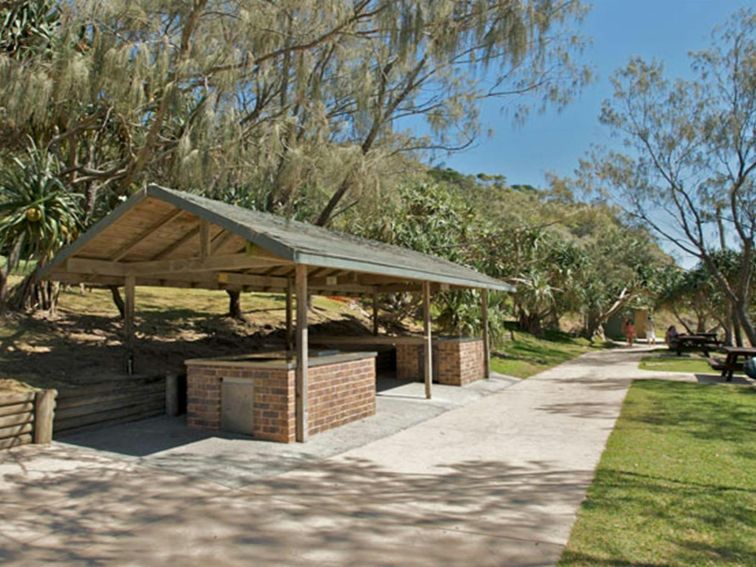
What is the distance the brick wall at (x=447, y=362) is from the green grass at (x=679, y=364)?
230 inches

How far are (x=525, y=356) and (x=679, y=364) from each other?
4469mm

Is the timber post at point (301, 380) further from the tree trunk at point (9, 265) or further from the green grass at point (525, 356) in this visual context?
the green grass at point (525, 356)

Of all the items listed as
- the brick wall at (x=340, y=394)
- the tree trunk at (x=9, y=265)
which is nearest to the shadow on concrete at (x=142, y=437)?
the brick wall at (x=340, y=394)

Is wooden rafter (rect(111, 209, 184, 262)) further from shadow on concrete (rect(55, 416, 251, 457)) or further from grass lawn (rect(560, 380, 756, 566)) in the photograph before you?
grass lawn (rect(560, 380, 756, 566))

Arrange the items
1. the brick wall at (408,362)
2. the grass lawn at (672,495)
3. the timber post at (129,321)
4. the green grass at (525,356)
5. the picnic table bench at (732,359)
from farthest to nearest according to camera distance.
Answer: the green grass at (525,356) → the brick wall at (408,362) → the picnic table bench at (732,359) → the timber post at (129,321) → the grass lawn at (672,495)

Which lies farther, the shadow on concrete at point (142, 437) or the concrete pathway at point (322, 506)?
the shadow on concrete at point (142, 437)

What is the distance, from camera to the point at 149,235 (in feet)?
25.1

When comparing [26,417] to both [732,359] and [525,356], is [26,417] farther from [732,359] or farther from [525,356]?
[525,356]

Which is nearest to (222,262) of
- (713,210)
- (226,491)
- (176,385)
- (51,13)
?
(176,385)

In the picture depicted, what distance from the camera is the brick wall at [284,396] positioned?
21.2 ft

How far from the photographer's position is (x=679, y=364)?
53.8 ft

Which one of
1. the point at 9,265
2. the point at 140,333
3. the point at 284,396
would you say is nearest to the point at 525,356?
the point at 140,333

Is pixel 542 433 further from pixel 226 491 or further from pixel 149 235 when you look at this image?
pixel 149 235

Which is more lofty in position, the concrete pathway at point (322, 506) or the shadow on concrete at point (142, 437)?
the shadow on concrete at point (142, 437)
